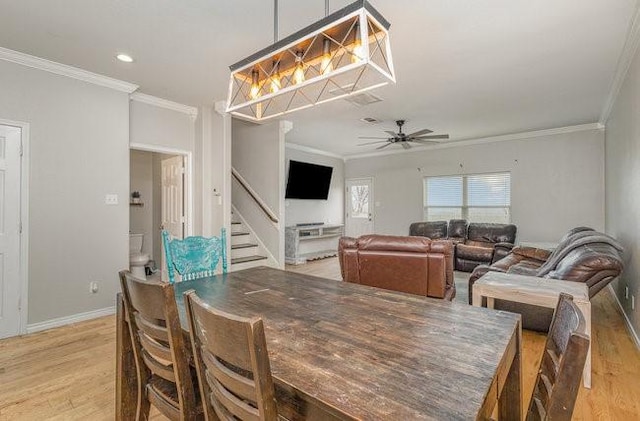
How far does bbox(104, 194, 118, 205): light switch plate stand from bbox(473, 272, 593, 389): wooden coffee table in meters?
3.87

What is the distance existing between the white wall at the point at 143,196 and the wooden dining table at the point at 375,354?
479 cm

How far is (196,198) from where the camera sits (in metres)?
4.69

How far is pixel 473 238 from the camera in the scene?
→ 610 centimetres

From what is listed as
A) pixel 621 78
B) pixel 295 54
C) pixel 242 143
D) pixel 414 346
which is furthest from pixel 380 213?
pixel 414 346

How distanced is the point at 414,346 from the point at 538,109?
5.02 meters

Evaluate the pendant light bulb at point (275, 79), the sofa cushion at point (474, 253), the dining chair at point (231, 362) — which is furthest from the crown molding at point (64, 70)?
the sofa cushion at point (474, 253)

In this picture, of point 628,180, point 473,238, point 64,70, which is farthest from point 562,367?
point 473,238

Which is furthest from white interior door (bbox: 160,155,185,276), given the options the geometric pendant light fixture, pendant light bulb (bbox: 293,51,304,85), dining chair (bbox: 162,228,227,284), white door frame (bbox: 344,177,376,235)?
white door frame (bbox: 344,177,376,235)

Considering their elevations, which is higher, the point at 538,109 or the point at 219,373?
the point at 538,109

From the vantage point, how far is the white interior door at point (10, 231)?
9.83 feet

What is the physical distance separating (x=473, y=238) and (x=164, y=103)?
18.7 ft

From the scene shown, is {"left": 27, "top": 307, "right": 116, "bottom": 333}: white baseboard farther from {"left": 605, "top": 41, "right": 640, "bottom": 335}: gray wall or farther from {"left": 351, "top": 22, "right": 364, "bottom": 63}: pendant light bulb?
{"left": 605, "top": 41, "right": 640, "bottom": 335}: gray wall

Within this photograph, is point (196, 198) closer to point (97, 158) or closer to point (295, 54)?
point (97, 158)

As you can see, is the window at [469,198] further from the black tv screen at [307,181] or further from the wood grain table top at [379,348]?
the wood grain table top at [379,348]
